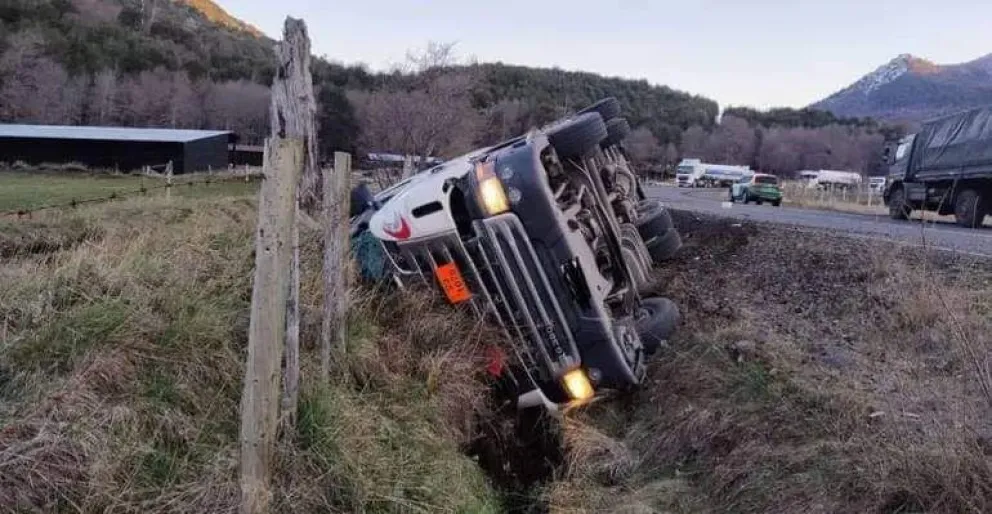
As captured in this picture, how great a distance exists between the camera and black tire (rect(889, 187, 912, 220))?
1931cm

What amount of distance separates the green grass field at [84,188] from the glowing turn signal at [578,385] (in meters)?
11.9

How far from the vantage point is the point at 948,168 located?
17.6m

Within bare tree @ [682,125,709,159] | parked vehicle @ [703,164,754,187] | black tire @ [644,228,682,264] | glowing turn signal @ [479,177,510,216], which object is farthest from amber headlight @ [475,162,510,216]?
bare tree @ [682,125,709,159]

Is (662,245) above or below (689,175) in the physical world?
above

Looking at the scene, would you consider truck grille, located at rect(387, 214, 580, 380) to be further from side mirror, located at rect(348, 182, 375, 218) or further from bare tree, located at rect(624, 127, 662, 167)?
bare tree, located at rect(624, 127, 662, 167)

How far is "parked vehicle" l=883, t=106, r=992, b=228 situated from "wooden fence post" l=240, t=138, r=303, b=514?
15156mm

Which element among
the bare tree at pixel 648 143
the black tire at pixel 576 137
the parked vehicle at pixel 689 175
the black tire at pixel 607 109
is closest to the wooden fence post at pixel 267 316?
the black tire at pixel 576 137

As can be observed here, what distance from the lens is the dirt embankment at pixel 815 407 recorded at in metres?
3.55

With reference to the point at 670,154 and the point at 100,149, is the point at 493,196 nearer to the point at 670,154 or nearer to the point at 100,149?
the point at 100,149

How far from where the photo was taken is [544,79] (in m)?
96.2

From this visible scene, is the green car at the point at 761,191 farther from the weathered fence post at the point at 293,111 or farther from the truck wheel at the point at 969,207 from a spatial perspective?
the weathered fence post at the point at 293,111

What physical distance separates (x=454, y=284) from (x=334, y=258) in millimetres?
1042

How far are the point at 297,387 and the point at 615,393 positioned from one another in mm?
2923

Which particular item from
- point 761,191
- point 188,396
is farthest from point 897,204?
point 188,396
